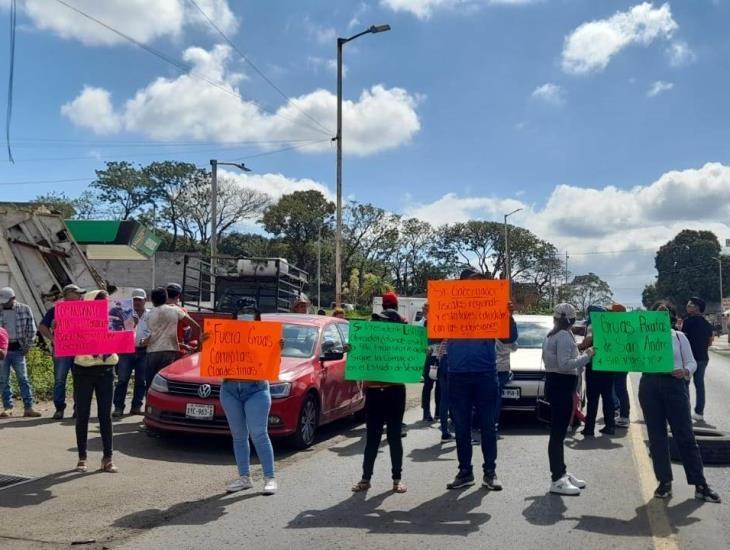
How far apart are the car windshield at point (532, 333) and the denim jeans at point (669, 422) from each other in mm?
4885

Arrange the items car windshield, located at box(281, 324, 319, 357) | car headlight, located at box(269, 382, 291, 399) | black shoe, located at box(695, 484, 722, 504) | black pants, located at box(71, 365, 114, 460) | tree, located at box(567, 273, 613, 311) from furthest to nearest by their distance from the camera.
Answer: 1. tree, located at box(567, 273, 613, 311)
2. car windshield, located at box(281, 324, 319, 357)
3. car headlight, located at box(269, 382, 291, 399)
4. black pants, located at box(71, 365, 114, 460)
5. black shoe, located at box(695, 484, 722, 504)

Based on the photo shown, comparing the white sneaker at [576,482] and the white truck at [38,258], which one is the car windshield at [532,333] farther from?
the white truck at [38,258]

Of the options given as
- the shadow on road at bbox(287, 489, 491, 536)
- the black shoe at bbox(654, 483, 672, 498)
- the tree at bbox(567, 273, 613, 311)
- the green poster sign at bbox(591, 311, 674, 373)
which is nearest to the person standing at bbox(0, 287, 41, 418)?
the shadow on road at bbox(287, 489, 491, 536)

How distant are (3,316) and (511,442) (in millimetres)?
6833

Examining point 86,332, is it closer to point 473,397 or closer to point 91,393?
point 91,393

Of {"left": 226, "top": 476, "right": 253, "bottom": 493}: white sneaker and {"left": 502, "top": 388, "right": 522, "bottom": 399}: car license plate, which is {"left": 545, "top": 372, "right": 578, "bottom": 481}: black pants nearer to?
{"left": 226, "top": 476, "right": 253, "bottom": 493}: white sneaker

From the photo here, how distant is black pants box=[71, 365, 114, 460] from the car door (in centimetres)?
268

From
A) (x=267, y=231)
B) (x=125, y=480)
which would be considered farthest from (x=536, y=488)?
(x=267, y=231)

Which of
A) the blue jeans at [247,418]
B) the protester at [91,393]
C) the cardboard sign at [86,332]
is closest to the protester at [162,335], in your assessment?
the cardboard sign at [86,332]

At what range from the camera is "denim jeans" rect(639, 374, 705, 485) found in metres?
6.26

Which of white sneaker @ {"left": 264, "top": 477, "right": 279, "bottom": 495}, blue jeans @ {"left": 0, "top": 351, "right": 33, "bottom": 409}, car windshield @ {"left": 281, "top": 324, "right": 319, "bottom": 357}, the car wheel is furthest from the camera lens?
blue jeans @ {"left": 0, "top": 351, "right": 33, "bottom": 409}

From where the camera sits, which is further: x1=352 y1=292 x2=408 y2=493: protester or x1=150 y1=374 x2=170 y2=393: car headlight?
x1=150 y1=374 x2=170 y2=393: car headlight

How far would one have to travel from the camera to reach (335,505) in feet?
20.1

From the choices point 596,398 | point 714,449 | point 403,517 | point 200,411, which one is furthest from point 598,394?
point 200,411
